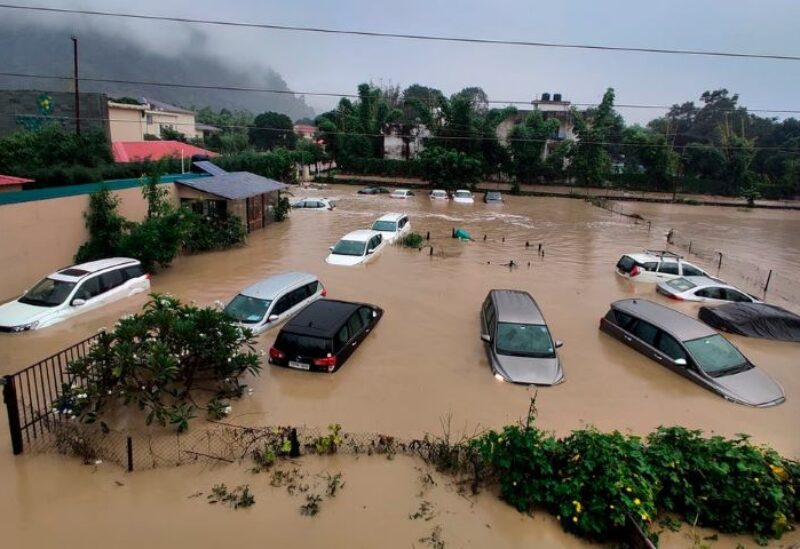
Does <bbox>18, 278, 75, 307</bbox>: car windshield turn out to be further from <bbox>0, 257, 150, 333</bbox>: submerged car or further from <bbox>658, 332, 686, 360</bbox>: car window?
<bbox>658, 332, 686, 360</bbox>: car window

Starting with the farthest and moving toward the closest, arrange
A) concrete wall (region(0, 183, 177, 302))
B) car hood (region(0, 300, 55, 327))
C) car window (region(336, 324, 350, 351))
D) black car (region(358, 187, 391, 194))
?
black car (region(358, 187, 391, 194)) → concrete wall (region(0, 183, 177, 302)) → car hood (region(0, 300, 55, 327)) → car window (region(336, 324, 350, 351))

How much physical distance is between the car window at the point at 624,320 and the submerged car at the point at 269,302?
8112 millimetres

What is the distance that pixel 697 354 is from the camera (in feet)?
37.1

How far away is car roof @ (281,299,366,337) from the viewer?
427 inches

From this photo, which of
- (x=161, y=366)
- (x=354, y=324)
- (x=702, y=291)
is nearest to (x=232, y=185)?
(x=354, y=324)

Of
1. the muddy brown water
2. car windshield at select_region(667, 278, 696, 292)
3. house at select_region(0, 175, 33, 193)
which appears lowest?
the muddy brown water

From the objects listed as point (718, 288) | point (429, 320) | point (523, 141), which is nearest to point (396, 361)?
point (429, 320)

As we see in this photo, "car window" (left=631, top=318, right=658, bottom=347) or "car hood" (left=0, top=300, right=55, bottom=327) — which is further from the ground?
"car window" (left=631, top=318, right=658, bottom=347)

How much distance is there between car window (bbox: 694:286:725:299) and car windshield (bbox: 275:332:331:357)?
12.9m

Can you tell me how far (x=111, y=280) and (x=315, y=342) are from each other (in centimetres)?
710

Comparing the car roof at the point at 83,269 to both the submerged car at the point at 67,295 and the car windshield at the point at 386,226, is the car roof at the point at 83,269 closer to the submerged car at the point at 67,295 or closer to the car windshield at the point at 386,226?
the submerged car at the point at 67,295

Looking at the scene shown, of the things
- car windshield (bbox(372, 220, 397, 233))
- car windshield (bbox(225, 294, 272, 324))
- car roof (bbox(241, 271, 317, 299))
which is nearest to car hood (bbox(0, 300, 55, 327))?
car windshield (bbox(225, 294, 272, 324))

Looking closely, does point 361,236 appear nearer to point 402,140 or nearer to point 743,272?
point 743,272

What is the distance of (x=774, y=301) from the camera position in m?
19.2
